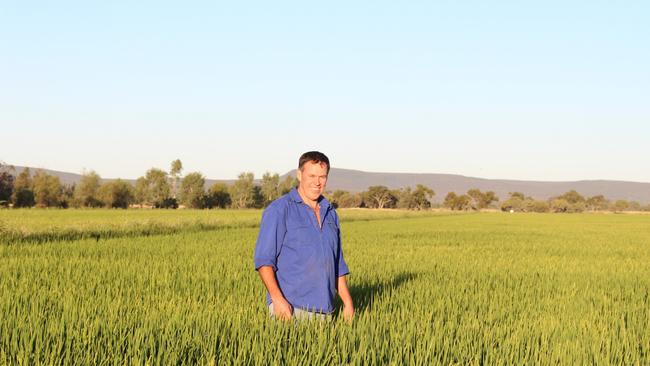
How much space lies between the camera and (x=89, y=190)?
80250mm

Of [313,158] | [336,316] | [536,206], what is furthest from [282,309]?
[536,206]

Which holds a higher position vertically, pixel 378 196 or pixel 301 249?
pixel 378 196

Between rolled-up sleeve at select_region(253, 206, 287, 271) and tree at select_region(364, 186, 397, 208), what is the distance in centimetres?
14180

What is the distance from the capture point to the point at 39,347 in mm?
3762

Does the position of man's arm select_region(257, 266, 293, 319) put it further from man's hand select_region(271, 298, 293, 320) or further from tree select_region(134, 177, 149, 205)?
A: tree select_region(134, 177, 149, 205)

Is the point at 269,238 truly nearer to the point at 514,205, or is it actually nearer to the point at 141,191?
the point at 141,191

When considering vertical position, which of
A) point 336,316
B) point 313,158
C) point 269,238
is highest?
point 313,158

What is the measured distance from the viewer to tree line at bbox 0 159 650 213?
72938 mm

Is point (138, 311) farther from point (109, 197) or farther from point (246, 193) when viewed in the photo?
point (246, 193)

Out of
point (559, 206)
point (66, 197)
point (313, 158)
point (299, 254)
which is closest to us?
point (313, 158)

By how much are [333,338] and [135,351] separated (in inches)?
46.0

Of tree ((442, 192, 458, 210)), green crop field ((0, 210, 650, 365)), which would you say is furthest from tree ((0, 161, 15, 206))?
tree ((442, 192, 458, 210))

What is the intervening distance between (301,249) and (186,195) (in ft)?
316

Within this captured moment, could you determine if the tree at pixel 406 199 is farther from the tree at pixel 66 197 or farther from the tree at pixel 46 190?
the tree at pixel 46 190
